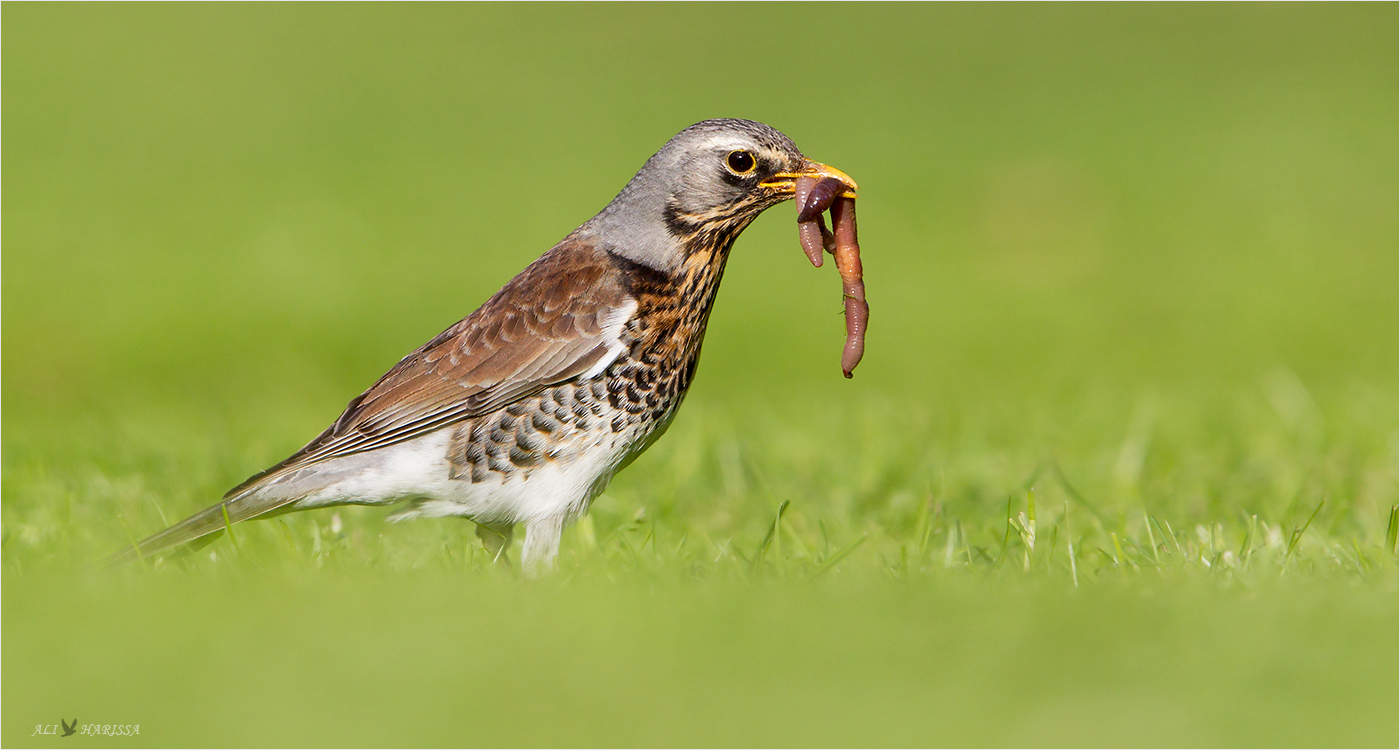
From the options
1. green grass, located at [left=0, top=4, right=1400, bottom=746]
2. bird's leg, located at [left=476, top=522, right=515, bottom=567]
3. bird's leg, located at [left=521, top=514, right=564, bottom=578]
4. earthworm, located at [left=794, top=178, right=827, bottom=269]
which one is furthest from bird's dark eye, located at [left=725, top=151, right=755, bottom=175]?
bird's leg, located at [left=476, top=522, right=515, bottom=567]

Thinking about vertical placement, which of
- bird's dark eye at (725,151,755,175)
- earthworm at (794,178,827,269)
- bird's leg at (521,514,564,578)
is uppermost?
bird's dark eye at (725,151,755,175)

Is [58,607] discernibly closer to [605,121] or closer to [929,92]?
[605,121]

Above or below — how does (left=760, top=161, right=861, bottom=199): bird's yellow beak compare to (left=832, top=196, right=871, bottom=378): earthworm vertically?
above

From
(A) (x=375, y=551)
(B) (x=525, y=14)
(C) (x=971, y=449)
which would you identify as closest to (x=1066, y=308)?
(C) (x=971, y=449)

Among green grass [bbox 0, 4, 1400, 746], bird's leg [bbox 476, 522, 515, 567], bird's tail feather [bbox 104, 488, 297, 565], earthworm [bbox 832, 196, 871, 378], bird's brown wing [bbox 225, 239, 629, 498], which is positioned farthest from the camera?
bird's leg [bbox 476, 522, 515, 567]

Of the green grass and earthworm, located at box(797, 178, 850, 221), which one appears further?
earthworm, located at box(797, 178, 850, 221)

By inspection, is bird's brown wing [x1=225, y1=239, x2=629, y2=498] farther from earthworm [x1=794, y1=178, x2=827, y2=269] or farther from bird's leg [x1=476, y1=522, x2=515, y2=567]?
earthworm [x1=794, y1=178, x2=827, y2=269]

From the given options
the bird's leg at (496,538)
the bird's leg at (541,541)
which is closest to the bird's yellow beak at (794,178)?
the bird's leg at (541,541)
